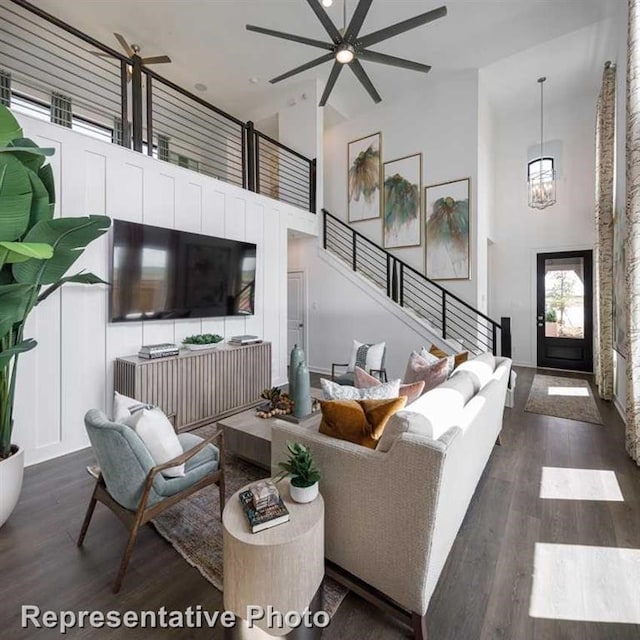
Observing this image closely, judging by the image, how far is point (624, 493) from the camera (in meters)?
2.55

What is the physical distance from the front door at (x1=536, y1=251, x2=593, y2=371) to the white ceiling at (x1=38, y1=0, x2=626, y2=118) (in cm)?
348

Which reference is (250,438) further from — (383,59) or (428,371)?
(383,59)

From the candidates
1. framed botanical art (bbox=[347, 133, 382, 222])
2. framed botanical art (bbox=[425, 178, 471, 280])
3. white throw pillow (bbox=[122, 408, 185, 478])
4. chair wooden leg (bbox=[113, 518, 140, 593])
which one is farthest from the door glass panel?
chair wooden leg (bbox=[113, 518, 140, 593])

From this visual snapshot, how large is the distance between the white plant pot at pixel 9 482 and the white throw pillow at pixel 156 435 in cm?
95

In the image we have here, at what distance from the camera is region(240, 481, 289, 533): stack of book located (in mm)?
1337

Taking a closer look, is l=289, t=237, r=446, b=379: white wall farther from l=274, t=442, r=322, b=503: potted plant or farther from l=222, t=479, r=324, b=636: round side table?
l=222, t=479, r=324, b=636: round side table

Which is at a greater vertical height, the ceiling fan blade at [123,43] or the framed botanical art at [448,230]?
the ceiling fan blade at [123,43]

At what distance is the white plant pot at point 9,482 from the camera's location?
2068mm

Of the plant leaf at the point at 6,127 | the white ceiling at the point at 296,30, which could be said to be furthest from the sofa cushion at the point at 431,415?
the white ceiling at the point at 296,30

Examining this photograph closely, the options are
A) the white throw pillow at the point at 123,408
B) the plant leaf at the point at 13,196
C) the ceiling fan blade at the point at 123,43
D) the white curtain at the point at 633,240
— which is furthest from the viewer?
the ceiling fan blade at the point at 123,43

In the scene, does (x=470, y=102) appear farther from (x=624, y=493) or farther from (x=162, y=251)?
(x=624, y=493)

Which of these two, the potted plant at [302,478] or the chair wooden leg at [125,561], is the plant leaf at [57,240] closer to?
the chair wooden leg at [125,561]

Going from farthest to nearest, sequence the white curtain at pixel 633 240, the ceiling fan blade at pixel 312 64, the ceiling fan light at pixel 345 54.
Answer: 1. the ceiling fan blade at pixel 312 64
2. the ceiling fan light at pixel 345 54
3. the white curtain at pixel 633 240

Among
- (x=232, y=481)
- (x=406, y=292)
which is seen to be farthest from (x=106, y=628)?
(x=406, y=292)
